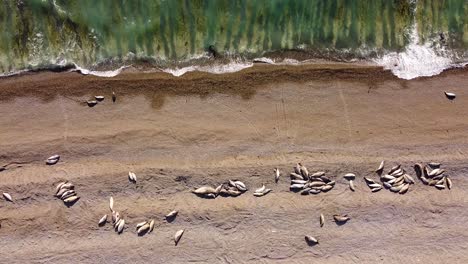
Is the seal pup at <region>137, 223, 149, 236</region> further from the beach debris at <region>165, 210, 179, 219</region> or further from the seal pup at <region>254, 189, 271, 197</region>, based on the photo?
the seal pup at <region>254, 189, 271, 197</region>

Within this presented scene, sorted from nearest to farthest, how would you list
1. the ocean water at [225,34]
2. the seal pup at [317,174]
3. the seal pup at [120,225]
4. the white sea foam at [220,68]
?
the seal pup at [120,225]
the seal pup at [317,174]
the ocean water at [225,34]
the white sea foam at [220,68]

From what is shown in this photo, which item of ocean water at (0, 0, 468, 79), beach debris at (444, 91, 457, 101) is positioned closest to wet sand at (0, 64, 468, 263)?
beach debris at (444, 91, 457, 101)

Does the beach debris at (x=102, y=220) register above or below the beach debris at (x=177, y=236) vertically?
above

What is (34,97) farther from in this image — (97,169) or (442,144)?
(442,144)

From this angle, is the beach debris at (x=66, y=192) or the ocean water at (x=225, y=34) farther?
the ocean water at (x=225, y=34)

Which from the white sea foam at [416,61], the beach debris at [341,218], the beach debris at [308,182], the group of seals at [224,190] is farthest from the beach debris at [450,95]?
the group of seals at [224,190]

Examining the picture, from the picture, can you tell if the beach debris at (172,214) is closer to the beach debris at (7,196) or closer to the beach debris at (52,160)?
the beach debris at (52,160)
